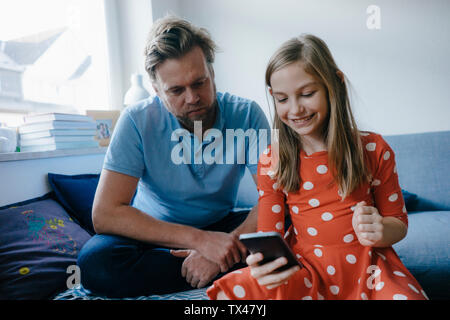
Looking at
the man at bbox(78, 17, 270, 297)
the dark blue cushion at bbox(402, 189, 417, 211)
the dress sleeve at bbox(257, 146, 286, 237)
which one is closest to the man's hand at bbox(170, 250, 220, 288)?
the man at bbox(78, 17, 270, 297)

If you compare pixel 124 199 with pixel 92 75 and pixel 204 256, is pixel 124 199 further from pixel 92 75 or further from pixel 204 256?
pixel 92 75

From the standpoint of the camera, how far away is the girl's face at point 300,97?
36.9 inches

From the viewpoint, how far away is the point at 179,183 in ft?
4.30

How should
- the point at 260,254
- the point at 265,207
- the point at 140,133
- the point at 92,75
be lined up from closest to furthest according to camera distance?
the point at 260,254 < the point at 265,207 < the point at 140,133 < the point at 92,75

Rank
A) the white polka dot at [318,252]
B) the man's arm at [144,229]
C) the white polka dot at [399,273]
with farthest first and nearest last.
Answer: the man's arm at [144,229] → the white polka dot at [318,252] → the white polka dot at [399,273]

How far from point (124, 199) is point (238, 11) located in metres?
1.82

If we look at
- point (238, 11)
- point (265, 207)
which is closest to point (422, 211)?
point (265, 207)

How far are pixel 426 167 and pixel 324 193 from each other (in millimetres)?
1164

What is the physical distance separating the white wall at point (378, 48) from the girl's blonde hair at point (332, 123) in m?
0.99

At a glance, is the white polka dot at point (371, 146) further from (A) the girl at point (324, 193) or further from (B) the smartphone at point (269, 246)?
(B) the smartphone at point (269, 246)

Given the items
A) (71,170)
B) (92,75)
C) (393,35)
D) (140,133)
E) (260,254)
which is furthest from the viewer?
(92,75)

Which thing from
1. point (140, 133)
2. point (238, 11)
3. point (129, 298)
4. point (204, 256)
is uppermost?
point (238, 11)

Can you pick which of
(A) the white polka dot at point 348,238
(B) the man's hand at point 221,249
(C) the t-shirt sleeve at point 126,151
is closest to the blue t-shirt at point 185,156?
(C) the t-shirt sleeve at point 126,151

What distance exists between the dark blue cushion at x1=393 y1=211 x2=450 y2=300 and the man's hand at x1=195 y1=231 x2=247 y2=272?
64 centimetres
